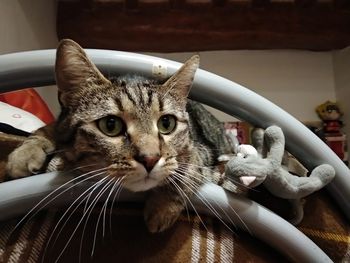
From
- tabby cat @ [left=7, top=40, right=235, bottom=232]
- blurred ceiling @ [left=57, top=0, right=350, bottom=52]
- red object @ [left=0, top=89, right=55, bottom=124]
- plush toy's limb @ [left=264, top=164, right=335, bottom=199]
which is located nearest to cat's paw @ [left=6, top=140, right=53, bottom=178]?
tabby cat @ [left=7, top=40, right=235, bottom=232]

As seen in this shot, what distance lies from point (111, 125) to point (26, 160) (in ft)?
0.47

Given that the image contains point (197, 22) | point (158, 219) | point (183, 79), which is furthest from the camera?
point (197, 22)

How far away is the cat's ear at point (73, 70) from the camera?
2.18ft

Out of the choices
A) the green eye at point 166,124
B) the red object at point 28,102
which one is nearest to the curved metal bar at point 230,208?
the green eye at point 166,124

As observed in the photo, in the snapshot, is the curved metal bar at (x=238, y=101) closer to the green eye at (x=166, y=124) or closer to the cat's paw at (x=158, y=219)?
the green eye at (x=166, y=124)

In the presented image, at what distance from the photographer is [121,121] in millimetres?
702

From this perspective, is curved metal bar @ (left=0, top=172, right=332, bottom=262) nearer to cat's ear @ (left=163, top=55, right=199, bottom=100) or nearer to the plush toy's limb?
the plush toy's limb

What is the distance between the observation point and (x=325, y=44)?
2.48 m

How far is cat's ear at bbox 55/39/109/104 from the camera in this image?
666 mm

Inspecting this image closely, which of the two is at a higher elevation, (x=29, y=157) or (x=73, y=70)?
(x=73, y=70)

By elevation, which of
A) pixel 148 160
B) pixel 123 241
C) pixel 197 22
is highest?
pixel 197 22

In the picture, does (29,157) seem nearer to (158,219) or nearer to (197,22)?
(158,219)

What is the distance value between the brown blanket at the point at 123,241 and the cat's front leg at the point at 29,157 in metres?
0.04

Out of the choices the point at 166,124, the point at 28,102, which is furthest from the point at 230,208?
the point at 28,102
